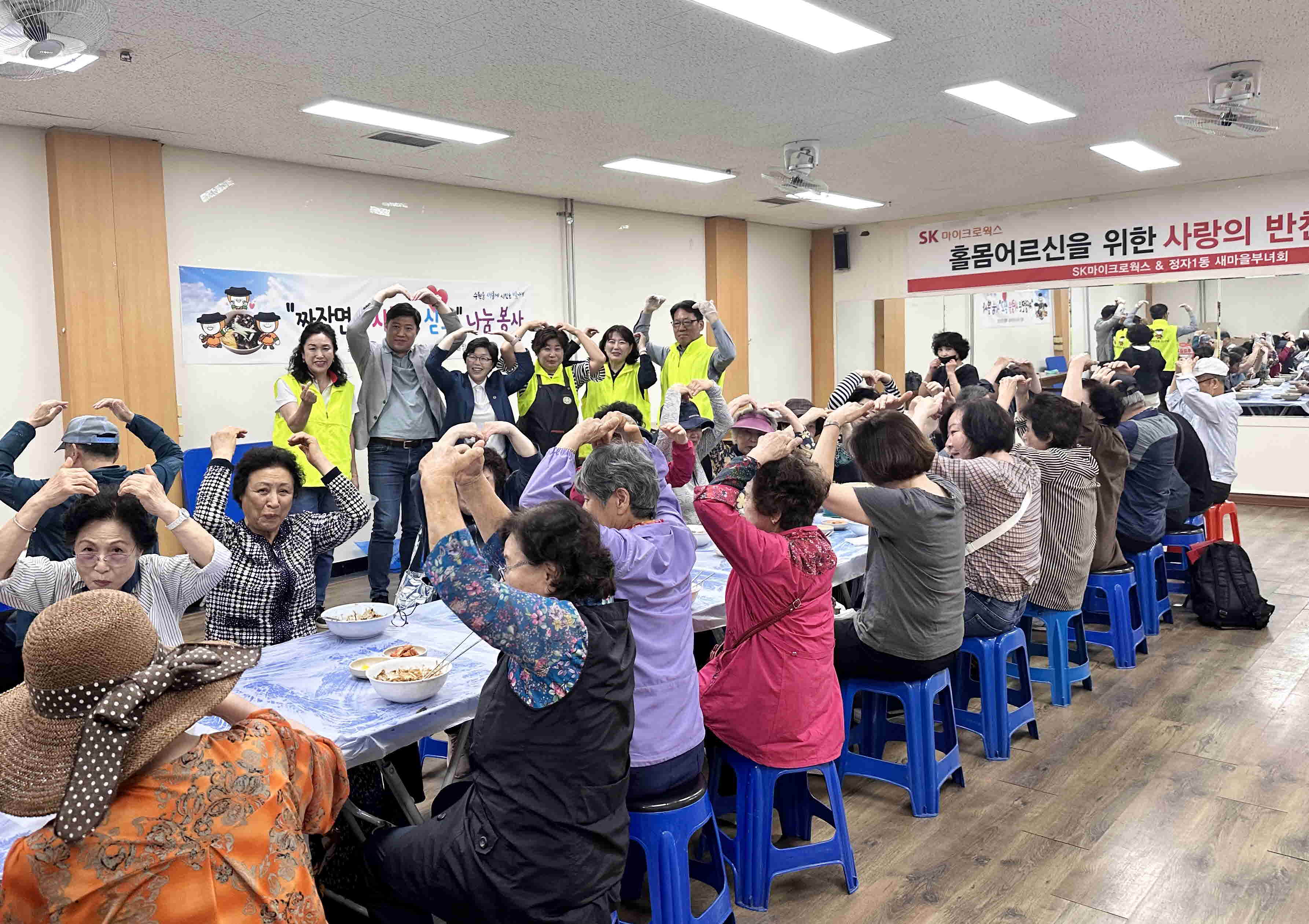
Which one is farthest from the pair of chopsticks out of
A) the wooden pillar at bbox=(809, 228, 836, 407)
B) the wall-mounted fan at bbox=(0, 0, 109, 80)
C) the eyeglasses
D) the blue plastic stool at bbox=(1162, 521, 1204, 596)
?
the wooden pillar at bbox=(809, 228, 836, 407)

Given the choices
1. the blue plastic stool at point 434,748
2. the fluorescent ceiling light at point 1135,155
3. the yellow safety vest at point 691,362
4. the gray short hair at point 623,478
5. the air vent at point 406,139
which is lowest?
the blue plastic stool at point 434,748

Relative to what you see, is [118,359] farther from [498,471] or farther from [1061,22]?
[1061,22]

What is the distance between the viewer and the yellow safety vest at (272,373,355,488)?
4.80 metres

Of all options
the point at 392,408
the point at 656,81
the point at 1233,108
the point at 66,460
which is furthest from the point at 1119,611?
the point at 66,460

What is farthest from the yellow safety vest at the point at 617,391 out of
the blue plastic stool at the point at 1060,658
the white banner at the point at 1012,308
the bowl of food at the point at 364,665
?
the white banner at the point at 1012,308

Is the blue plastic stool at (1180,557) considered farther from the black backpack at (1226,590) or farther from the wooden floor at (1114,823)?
the wooden floor at (1114,823)

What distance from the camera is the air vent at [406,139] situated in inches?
215

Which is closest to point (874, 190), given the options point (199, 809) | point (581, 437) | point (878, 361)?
point (878, 361)

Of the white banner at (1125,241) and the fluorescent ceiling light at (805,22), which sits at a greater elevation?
the fluorescent ceiling light at (805,22)

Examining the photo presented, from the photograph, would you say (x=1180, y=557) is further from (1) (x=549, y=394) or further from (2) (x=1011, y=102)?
(1) (x=549, y=394)

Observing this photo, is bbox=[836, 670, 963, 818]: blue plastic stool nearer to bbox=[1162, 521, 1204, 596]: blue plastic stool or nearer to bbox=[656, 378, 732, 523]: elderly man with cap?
bbox=[656, 378, 732, 523]: elderly man with cap

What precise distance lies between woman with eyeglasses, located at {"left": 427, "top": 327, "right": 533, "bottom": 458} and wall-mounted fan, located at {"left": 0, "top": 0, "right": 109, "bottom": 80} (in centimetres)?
230

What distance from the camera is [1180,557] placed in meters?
5.68

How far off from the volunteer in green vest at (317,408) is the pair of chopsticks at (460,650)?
243cm
